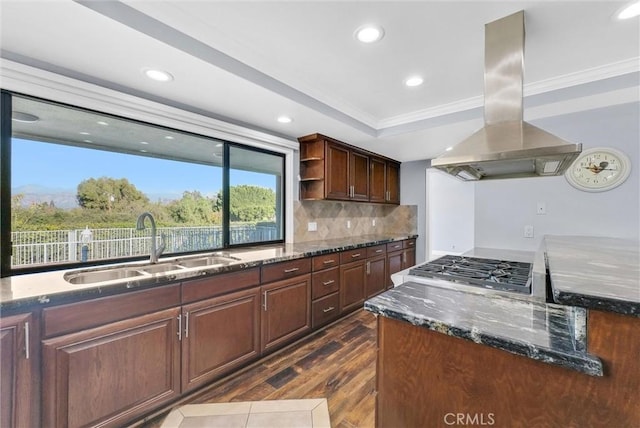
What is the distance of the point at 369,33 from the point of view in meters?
1.64

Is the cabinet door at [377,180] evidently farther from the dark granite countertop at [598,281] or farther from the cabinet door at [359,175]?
the dark granite countertop at [598,281]

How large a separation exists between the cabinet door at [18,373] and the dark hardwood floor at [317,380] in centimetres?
61

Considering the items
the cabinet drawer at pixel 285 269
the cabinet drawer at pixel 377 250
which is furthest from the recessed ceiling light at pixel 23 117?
the cabinet drawer at pixel 377 250

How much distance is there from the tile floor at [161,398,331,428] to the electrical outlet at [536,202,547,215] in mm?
2664

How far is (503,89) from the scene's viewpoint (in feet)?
5.05

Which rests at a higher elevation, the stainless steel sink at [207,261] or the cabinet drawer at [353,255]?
the stainless steel sink at [207,261]

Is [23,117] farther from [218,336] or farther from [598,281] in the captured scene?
[598,281]

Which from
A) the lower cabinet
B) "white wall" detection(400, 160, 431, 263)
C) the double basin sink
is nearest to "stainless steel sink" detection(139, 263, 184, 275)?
the double basin sink

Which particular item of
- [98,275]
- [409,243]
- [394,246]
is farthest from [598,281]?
[409,243]

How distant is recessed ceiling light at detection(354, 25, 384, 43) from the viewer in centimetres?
160

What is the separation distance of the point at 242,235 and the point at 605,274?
9.08ft

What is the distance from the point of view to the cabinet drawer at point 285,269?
7.54 feet

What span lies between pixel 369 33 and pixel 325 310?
2500 mm

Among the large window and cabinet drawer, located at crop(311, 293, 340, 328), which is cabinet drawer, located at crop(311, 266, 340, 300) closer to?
cabinet drawer, located at crop(311, 293, 340, 328)
